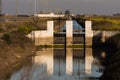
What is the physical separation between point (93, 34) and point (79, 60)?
9727 millimetres

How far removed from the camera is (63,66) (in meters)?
27.8

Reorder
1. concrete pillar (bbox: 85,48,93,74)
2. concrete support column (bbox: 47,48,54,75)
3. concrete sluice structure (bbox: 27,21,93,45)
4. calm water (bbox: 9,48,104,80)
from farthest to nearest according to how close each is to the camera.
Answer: concrete sluice structure (bbox: 27,21,93,45), concrete pillar (bbox: 85,48,93,74), concrete support column (bbox: 47,48,54,75), calm water (bbox: 9,48,104,80)

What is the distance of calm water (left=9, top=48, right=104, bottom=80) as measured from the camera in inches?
899

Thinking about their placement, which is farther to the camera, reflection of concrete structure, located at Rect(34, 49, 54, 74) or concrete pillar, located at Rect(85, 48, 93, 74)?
reflection of concrete structure, located at Rect(34, 49, 54, 74)

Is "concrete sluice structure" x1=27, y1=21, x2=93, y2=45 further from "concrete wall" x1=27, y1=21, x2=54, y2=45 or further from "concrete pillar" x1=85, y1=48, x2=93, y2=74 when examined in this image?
"concrete pillar" x1=85, y1=48, x2=93, y2=74

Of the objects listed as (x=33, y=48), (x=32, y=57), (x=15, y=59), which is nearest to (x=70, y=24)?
(x=33, y=48)

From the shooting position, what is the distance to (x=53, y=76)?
76.3 feet

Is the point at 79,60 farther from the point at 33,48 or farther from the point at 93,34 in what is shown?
the point at 93,34

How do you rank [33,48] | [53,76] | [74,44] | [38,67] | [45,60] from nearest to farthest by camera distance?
[53,76], [38,67], [45,60], [33,48], [74,44]

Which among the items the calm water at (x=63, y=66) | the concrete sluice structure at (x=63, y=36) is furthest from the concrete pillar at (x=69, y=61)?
the concrete sluice structure at (x=63, y=36)

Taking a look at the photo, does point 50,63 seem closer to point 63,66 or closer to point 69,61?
point 63,66

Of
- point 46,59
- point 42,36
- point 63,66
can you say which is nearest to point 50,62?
point 46,59

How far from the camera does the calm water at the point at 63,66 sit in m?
22.8

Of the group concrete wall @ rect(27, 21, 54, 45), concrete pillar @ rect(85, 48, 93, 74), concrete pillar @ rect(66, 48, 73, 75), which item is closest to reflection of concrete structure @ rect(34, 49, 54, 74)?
concrete pillar @ rect(66, 48, 73, 75)
